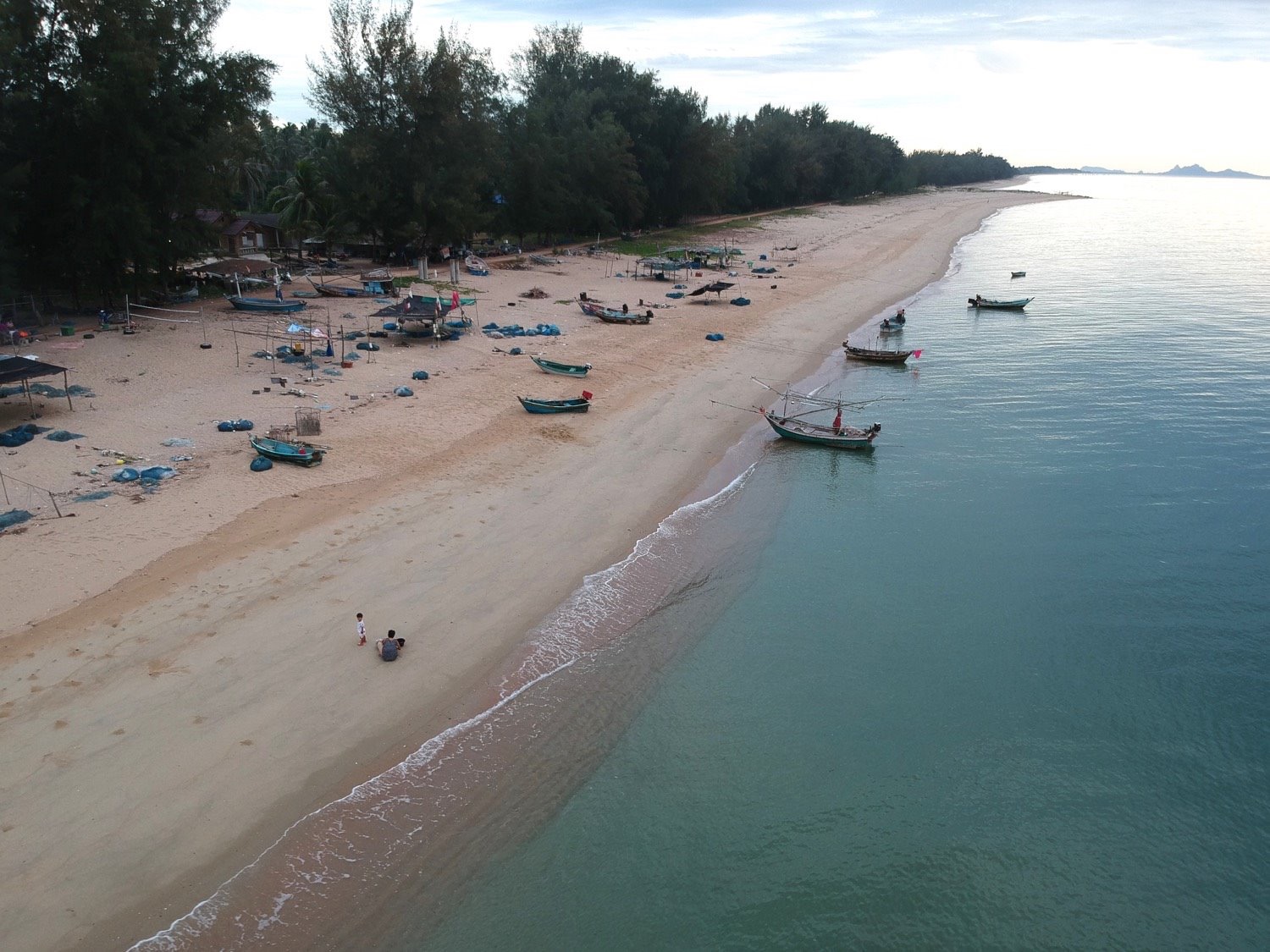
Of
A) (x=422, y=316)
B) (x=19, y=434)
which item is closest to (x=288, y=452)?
(x=19, y=434)

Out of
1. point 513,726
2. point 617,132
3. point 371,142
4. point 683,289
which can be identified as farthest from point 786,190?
point 513,726

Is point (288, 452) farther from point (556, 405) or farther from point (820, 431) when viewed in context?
point (820, 431)

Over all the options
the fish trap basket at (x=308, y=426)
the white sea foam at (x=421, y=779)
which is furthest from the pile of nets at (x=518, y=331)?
the white sea foam at (x=421, y=779)

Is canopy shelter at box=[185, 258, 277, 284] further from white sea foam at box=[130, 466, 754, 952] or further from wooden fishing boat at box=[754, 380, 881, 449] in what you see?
white sea foam at box=[130, 466, 754, 952]

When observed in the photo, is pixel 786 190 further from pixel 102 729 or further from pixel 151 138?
pixel 102 729

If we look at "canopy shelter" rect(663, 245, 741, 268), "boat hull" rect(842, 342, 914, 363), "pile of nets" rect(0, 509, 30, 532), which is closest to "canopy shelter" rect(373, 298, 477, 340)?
"pile of nets" rect(0, 509, 30, 532)

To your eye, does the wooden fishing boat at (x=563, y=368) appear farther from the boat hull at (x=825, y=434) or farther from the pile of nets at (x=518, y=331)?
the boat hull at (x=825, y=434)
